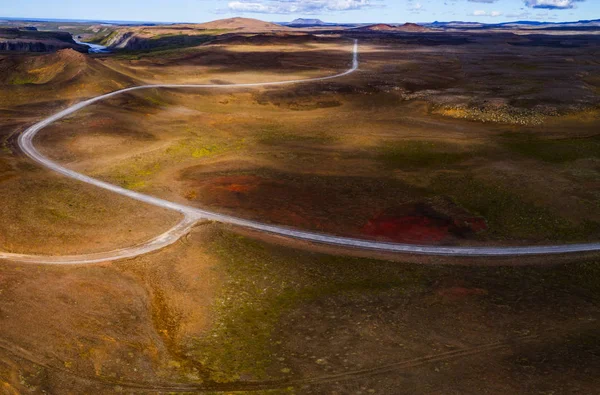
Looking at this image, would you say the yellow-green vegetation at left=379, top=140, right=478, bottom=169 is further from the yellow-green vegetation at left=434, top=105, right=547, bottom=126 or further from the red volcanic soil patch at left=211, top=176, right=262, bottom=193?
the yellow-green vegetation at left=434, top=105, right=547, bottom=126

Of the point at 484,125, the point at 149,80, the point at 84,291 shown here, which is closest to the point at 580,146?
the point at 484,125

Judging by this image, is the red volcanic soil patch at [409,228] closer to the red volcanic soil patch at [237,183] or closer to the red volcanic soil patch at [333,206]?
the red volcanic soil patch at [333,206]

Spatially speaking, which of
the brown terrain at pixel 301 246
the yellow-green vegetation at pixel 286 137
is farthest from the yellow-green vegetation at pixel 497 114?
the yellow-green vegetation at pixel 286 137

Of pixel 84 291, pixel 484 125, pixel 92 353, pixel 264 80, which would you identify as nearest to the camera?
pixel 92 353

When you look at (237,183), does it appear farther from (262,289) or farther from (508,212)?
(508,212)

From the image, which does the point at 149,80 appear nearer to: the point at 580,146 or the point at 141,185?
the point at 141,185

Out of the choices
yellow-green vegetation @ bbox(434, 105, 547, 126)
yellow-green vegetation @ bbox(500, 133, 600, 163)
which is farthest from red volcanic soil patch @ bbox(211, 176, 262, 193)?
yellow-green vegetation @ bbox(434, 105, 547, 126)

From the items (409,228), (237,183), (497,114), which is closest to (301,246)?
(409,228)
